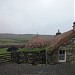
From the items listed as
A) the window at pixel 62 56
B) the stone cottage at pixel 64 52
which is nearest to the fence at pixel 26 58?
the stone cottage at pixel 64 52

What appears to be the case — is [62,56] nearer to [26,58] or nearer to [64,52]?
[64,52]

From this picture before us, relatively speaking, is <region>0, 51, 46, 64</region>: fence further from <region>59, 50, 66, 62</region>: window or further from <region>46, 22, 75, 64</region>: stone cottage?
<region>59, 50, 66, 62</region>: window

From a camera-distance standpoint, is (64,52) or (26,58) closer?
(26,58)

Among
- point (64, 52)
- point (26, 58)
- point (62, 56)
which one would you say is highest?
point (64, 52)

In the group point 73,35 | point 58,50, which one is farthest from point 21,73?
point 73,35

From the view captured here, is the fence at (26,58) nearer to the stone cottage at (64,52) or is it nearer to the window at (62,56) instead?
the stone cottage at (64,52)

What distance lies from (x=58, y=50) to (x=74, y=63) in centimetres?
239

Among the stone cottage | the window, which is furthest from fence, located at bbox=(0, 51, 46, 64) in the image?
the window

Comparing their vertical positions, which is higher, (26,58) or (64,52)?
(64,52)

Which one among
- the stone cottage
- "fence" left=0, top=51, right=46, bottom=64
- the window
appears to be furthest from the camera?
the window

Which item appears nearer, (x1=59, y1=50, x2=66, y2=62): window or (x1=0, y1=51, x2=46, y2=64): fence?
(x1=0, y1=51, x2=46, y2=64): fence

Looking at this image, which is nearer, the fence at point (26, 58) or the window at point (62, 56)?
the fence at point (26, 58)

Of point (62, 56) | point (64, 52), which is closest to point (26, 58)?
point (62, 56)

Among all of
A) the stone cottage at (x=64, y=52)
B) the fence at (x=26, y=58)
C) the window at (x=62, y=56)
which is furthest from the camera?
the window at (x=62, y=56)
